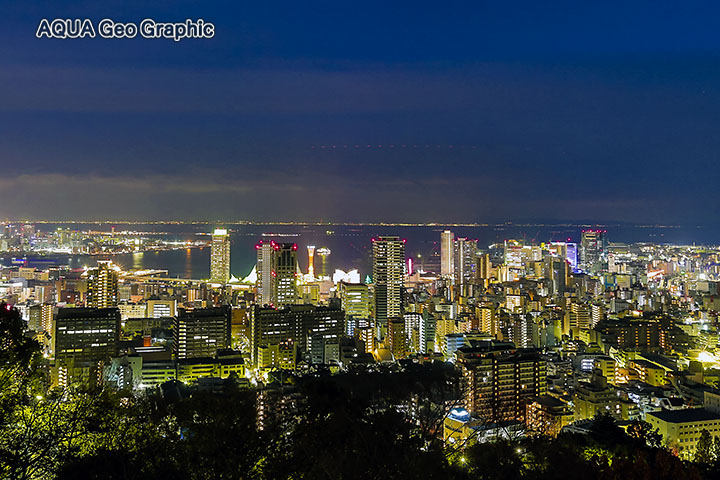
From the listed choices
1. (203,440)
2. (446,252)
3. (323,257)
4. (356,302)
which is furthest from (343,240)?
(203,440)

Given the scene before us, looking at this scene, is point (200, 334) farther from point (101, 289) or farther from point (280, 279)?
point (101, 289)

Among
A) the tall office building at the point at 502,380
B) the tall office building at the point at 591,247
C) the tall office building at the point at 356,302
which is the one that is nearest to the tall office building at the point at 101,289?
the tall office building at the point at 356,302

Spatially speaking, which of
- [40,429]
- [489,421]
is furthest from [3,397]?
[489,421]

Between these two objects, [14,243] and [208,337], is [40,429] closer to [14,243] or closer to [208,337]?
[208,337]

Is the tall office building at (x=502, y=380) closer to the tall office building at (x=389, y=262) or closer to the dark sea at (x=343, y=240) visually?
the tall office building at (x=389, y=262)

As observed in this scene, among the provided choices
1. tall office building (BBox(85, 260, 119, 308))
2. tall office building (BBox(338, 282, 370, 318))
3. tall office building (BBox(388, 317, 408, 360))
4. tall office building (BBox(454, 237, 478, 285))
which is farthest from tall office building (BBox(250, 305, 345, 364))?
tall office building (BBox(454, 237, 478, 285))
